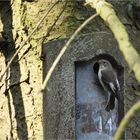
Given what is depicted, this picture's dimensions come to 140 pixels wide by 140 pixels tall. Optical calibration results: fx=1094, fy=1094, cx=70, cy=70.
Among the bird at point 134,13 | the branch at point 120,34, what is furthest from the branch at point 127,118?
the bird at point 134,13

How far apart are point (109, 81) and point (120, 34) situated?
0.45m

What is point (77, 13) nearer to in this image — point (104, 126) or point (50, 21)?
point (50, 21)

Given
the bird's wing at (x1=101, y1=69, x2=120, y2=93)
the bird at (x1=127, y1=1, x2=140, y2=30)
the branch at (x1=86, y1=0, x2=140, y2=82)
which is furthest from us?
the bird at (x1=127, y1=1, x2=140, y2=30)

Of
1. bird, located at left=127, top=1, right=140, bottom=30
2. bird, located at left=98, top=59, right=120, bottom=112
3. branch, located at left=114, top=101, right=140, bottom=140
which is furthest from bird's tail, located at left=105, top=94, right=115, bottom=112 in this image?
branch, located at left=114, top=101, right=140, bottom=140

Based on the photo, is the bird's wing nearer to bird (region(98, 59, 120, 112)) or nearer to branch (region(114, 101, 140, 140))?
bird (region(98, 59, 120, 112))

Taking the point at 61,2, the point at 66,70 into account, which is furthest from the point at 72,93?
the point at 61,2

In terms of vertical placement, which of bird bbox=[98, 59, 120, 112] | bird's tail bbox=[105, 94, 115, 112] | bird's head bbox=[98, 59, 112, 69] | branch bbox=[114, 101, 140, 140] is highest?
bird's head bbox=[98, 59, 112, 69]

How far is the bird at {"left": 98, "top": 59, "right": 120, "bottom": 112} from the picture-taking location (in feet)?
9.51

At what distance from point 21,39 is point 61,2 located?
0.49ft

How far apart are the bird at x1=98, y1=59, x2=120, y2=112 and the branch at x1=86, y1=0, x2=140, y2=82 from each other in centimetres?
17

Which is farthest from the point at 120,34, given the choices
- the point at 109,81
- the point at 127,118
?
the point at 109,81

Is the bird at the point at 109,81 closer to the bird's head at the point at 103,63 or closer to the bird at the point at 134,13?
the bird's head at the point at 103,63

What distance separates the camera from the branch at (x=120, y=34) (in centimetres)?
230

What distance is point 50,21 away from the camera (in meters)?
2.95
